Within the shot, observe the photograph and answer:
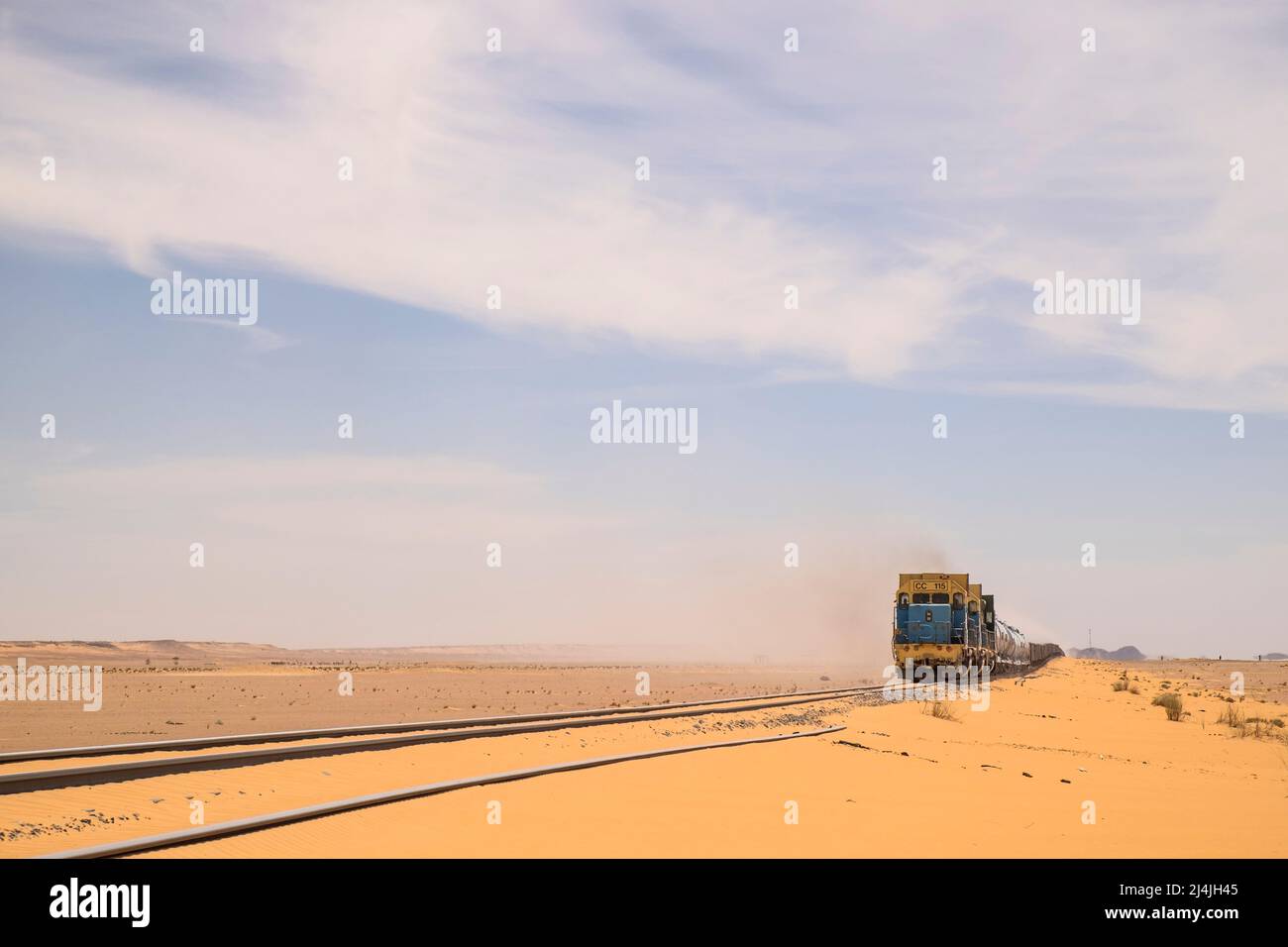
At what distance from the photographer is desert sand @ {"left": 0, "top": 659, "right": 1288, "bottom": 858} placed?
37.1 ft

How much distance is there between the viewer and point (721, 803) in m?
13.9

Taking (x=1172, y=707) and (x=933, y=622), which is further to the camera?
(x=933, y=622)

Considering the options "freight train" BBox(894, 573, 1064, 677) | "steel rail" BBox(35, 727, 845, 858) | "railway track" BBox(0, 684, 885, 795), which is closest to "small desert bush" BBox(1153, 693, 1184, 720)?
"freight train" BBox(894, 573, 1064, 677)

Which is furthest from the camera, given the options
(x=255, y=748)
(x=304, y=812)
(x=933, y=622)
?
(x=933, y=622)

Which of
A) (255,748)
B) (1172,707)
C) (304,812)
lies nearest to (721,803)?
(304,812)

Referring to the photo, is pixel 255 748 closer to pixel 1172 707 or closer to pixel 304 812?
pixel 304 812

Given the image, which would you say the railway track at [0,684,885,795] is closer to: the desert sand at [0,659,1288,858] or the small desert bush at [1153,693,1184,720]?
the desert sand at [0,659,1288,858]

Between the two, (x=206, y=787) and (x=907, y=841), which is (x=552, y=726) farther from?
(x=907, y=841)

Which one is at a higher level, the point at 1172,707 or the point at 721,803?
the point at 721,803

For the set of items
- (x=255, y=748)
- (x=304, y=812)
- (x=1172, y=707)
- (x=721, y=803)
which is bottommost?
(x=1172, y=707)

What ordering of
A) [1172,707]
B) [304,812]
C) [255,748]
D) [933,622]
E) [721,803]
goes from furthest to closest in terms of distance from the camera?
1. [933,622]
2. [1172,707]
3. [255,748]
4. [721,803]
5. [304,812]
